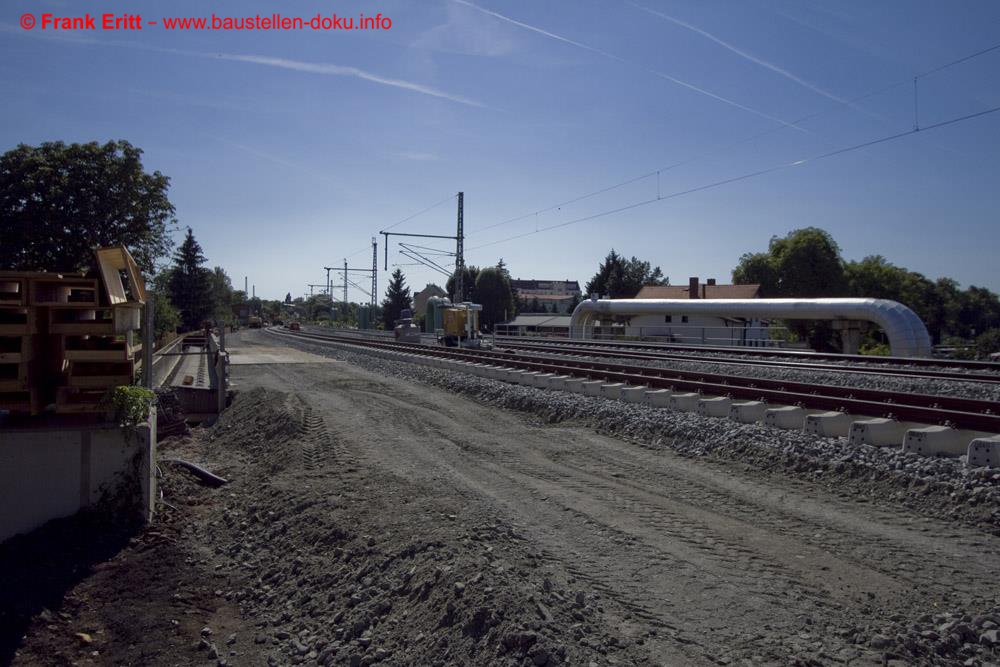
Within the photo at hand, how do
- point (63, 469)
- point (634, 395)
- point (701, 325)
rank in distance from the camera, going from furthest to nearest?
point (701, 325)
point (634, 395)
point (63, 469)

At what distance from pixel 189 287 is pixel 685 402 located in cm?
5770

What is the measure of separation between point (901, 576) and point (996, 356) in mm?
27202

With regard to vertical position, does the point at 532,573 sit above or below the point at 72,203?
below

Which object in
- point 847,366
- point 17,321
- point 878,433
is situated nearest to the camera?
point 17,321

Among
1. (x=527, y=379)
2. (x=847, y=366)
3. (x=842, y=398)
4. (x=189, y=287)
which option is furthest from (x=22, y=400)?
(x=189, y=287)

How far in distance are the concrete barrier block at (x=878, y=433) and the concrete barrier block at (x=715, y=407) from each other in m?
2.58

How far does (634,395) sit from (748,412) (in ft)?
9.10

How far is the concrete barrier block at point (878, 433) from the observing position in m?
8.93

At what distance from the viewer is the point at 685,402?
12.2 metres

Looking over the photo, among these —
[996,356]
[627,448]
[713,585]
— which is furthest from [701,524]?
[996,356]

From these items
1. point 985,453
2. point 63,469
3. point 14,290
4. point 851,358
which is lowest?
point 63,469

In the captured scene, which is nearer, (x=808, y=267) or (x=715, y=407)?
(x=715, y=407)

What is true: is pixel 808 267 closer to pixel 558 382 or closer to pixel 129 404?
pixel 558 382

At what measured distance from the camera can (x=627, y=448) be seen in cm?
1019
